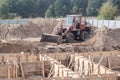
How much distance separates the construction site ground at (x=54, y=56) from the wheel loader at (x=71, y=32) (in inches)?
21.8

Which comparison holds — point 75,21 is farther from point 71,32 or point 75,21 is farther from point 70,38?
point 70,38

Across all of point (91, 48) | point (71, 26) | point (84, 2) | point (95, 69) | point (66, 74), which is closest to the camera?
point (66, 74)

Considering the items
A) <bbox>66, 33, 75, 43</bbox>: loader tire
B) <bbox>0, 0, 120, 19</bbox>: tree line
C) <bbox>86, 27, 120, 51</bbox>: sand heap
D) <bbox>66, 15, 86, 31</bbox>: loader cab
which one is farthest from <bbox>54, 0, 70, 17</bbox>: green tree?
<bbox>66, 15, 86, 31</bbox>: loader cab

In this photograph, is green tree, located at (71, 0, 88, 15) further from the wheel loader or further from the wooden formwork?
A: the wooden formwork

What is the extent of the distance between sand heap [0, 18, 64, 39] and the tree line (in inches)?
880

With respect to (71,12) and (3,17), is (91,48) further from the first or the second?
(71,12)

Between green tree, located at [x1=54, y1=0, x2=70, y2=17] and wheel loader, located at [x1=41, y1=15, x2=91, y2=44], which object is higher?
green tree, located at [x1=54, y1=0, x2=70, y2=17]

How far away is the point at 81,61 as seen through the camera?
15484 millimetres

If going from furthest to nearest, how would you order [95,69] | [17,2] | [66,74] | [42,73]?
[17,2] → [42,73] → [95,69] → [66,74]

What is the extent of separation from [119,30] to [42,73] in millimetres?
15453

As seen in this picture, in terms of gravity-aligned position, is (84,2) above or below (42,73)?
above

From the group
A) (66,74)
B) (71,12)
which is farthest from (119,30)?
(71,12)

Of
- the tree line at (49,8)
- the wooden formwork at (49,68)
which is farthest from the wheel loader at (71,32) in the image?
the tree line at (49,8)

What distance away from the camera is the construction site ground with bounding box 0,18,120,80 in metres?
13.2
